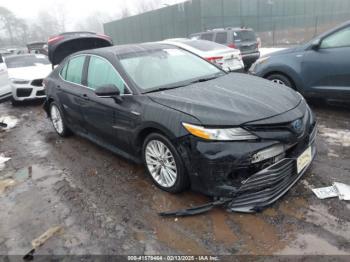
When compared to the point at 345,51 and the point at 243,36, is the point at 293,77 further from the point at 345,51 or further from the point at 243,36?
the point at 243,36

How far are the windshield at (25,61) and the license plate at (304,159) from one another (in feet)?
29.2

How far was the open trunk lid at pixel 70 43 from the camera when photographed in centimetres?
707

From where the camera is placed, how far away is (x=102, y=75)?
4.02 metres

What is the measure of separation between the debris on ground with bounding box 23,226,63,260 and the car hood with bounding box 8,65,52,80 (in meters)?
6.30

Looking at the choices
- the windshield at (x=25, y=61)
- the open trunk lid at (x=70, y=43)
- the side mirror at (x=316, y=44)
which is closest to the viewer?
the side mirror at (x=316, y=44)

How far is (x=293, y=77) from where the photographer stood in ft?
18.5

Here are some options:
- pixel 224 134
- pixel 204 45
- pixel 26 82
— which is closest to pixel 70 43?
pixel 26 82

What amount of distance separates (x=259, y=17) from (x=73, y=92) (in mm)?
22697

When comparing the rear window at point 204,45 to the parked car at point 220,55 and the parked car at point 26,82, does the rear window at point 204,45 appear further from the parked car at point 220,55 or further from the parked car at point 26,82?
the parked car at point 26,82

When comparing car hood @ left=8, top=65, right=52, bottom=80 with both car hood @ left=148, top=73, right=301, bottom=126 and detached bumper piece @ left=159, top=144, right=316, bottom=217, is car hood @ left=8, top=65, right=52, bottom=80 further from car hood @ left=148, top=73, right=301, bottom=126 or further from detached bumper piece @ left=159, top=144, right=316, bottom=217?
detached bumper piece @ left=159, top=144, right=316, bottom=217

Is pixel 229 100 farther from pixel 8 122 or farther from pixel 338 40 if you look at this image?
pixel 8 122

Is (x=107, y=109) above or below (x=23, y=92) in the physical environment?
above

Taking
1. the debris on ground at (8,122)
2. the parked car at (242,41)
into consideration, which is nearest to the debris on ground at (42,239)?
the debris on ground at (8,122)

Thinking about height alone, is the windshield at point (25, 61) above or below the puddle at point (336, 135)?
above
